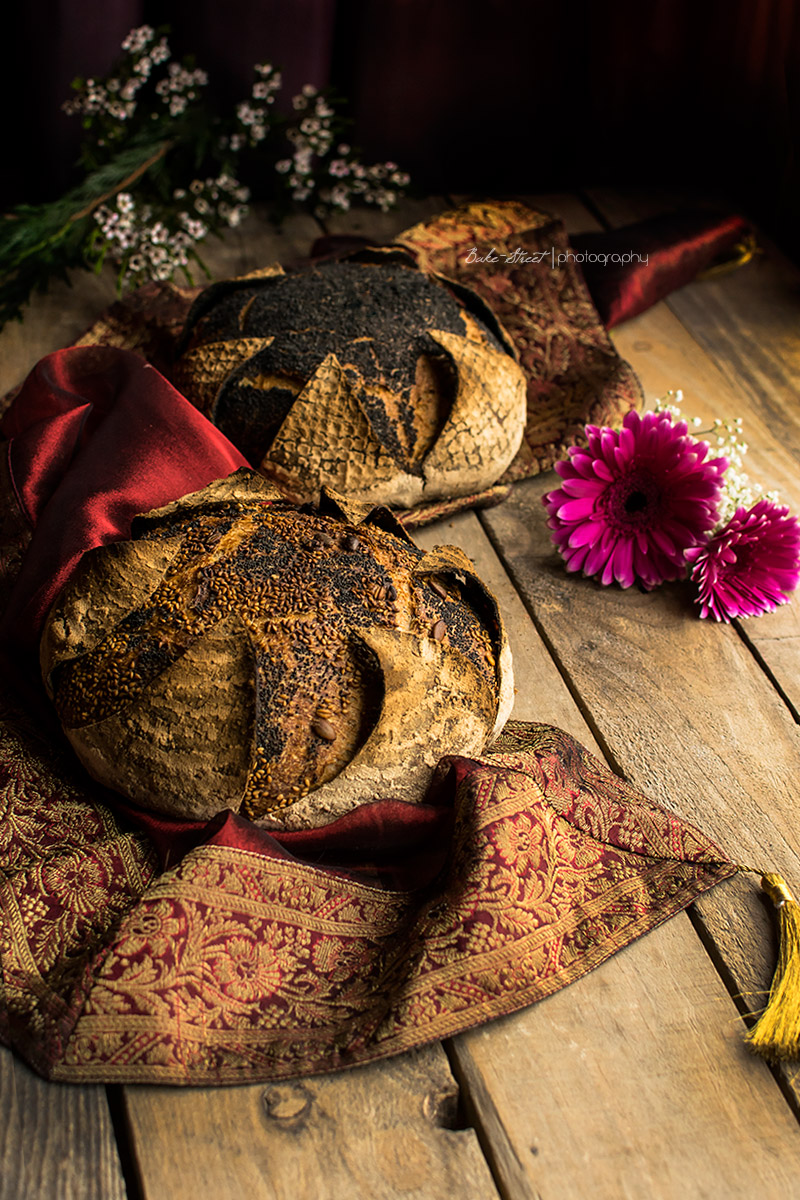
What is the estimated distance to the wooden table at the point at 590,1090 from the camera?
2.52 ft

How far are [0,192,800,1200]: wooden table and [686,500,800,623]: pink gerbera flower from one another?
0.29ft

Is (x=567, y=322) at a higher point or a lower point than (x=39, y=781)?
higher

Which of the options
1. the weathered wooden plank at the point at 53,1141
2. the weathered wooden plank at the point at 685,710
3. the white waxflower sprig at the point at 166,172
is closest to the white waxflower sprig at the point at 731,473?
the weathered wooden plank at the point at 685,710

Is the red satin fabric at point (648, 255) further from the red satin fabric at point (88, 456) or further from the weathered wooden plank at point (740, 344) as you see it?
the red satin fabric at point (88, 456)

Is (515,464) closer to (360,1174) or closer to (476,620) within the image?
(476,620)

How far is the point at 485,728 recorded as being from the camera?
979mm

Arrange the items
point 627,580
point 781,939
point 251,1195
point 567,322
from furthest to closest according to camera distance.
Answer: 1. point 567,322
2. point 627,580
3. point 781,939
4. point 251,1195

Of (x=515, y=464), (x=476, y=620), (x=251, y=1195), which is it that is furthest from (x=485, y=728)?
(x=515, y=464)

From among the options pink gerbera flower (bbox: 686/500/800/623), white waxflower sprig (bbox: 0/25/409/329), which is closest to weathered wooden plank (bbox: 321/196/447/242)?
white waxflower sprig (bbox: 0/25/409/329)

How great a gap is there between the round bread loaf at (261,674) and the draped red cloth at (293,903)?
0.11 ft

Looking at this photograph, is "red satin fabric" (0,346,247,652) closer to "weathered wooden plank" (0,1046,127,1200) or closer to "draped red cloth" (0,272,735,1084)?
"draped red cloth" (0,272,735,1084)

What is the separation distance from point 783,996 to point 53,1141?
593mm

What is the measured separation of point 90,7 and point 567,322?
0.98 meters

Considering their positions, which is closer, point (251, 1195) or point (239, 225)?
point (251, 1195)
